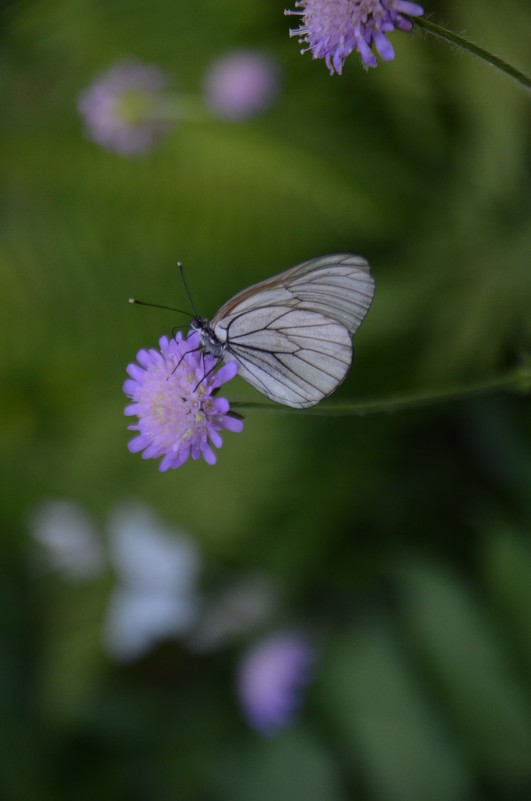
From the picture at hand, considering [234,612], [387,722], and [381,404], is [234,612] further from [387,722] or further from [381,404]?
[381,404]

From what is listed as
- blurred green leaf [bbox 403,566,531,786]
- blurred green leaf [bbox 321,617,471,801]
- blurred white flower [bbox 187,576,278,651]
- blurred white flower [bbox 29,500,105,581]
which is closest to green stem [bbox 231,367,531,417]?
blurred green leaf [bbox 403,566,531,786]

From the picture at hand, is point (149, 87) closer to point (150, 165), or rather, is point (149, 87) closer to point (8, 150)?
point (150, 165)

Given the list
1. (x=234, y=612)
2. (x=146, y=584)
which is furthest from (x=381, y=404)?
(x=146, y=584)

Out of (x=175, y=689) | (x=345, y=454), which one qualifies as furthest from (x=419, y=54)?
(x=175, y=689)

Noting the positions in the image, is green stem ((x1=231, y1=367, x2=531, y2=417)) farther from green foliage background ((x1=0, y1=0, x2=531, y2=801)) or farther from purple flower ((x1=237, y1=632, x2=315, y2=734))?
purple flower ((x1=237, y1=632, x2=315, y2=734))

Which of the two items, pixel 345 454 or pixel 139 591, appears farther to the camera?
pixel 139 591

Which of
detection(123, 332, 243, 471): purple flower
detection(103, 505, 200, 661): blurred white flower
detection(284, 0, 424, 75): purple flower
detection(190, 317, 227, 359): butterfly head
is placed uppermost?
detection(284, 0, 424, 75): purple flower

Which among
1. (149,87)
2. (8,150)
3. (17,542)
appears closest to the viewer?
(149,87)
